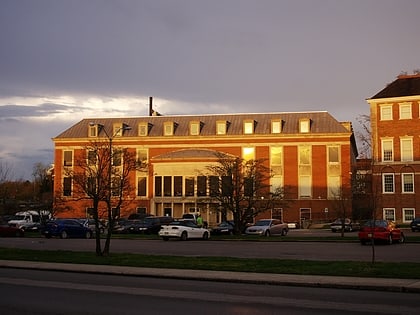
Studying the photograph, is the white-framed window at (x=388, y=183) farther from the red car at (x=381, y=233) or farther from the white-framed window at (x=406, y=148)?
the red car at (x=381, y=233)

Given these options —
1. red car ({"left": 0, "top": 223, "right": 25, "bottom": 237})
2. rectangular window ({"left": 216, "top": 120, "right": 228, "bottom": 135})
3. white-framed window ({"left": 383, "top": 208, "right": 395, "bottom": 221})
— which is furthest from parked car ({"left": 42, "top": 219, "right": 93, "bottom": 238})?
rectangular window ({"left": 216, "top": 120, "right": 228, "bottom": 135})

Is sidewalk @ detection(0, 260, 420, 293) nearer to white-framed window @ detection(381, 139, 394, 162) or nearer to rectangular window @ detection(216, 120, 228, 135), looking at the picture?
white-framed window @ detection(381, 139, 394, 162)

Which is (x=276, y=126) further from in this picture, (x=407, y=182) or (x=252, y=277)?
(x=252, y=277)

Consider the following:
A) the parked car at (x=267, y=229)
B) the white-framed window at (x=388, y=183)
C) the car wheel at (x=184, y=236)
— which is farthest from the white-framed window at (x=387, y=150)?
the car wheel at (x=184, y=236)

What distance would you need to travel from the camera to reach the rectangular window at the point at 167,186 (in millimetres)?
77500

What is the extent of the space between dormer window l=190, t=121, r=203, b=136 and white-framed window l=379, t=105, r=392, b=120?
86.0ft

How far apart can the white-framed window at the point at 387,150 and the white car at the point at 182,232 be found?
31921 mm

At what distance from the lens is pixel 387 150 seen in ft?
219

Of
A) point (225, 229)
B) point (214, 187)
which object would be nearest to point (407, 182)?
point (225, 229)

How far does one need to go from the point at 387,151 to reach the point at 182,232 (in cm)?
3477

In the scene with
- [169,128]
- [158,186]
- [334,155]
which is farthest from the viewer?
[169,128]

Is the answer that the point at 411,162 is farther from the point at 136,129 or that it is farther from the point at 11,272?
the point at 11,272

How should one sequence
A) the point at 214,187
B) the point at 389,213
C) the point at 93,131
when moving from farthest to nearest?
1. the point at 93,131
2. the point at 389,213
3. the point at 214,187

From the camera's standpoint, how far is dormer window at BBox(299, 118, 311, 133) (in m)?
77.1
